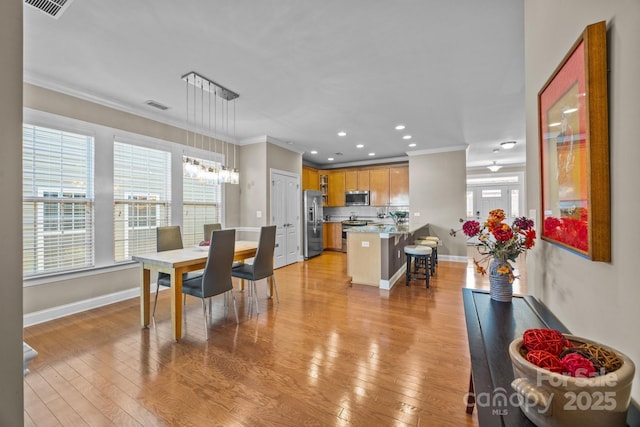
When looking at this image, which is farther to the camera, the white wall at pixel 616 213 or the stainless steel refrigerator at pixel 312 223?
the stainless steel refrigerator at pixel 312 223

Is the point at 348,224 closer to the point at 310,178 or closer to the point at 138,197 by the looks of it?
the point at 310,178

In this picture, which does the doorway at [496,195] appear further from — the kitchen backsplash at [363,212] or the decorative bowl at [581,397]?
the decorative bowl at [581,397]

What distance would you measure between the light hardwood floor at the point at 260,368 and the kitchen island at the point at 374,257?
82cm

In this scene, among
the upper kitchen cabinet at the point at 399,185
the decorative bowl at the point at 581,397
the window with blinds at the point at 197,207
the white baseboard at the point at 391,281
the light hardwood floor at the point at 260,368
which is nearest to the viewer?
the decorative bowl at the point at 581,397

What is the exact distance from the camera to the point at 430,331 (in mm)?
2748

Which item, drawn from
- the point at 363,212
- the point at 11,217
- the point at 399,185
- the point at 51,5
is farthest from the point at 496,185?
the point at 11,217

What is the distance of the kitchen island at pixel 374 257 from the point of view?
4.19 meters

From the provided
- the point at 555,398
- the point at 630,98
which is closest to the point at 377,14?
the point at 630,98

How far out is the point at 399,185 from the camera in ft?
23.5

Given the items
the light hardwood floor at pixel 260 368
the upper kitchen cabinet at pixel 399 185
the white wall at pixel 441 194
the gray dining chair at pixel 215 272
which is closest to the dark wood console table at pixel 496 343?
the light hardwood floor at pixel 260 368

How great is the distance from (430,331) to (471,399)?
1.09 m

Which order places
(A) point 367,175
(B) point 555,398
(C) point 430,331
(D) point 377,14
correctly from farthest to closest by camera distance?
1. (A) point 367,175
2. (C) point 430,331
3. (D) point 377,14
4. (B) point 555,398


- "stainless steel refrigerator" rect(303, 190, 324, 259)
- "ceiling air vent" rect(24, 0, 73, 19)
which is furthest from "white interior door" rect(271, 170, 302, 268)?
"ceiling air vent" rect(24, 0, 73, 19)

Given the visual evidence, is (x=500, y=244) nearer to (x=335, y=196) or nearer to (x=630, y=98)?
(x=630, y=98)
